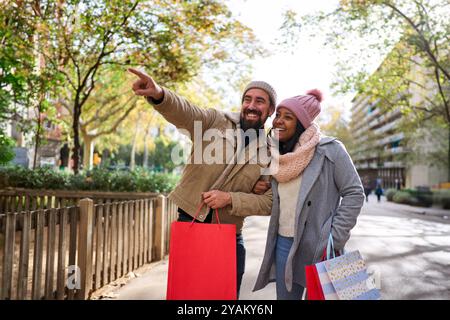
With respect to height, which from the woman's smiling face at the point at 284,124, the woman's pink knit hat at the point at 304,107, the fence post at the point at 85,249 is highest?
the woman's pink knit hat at the point at 304,107

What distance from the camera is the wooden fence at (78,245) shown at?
11.8 feet

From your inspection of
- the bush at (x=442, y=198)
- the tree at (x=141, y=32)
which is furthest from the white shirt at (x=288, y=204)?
the bush at (x=442, y=198)

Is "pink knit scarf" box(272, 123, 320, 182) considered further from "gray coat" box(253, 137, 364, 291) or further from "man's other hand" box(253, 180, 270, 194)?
"man's other hand" box(253, 180, 270, 194)

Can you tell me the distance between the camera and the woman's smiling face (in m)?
2.59

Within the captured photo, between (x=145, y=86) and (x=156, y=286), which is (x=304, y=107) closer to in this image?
(x=145, y=86)

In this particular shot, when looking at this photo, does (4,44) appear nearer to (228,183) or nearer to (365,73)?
(228,183)

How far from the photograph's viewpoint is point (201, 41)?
11.3 metres

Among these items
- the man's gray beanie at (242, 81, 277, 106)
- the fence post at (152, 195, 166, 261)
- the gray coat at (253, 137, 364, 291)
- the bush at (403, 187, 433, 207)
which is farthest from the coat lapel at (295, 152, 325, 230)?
the bush at (403, 187, 433, 207)

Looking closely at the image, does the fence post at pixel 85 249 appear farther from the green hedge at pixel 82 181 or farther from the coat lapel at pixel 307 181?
the green hedge at pixel 82 181

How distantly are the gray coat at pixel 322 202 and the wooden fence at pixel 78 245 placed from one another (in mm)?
2382

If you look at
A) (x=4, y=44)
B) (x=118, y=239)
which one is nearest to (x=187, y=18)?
(x=4, y=44)

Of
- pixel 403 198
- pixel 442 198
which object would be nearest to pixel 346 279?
pixel 442 198

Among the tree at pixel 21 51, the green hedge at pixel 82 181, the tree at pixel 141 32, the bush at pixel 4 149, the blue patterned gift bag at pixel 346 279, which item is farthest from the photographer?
the green hedge at pixel 82 181

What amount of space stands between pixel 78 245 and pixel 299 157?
10.0 ft
